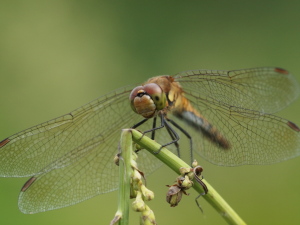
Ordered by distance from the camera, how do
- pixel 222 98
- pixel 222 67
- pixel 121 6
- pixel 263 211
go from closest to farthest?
pixel 222 98, pixel 263 211, pixel 222 67, pixel 121 6

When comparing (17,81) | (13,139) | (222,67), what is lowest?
(222,67)

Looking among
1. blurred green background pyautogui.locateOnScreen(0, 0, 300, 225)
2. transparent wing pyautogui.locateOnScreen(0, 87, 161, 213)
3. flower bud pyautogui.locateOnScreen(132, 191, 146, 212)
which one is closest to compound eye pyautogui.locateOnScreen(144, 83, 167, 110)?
transparent wing pyautogui.locateOnScreen(0, 87, 161, 213)

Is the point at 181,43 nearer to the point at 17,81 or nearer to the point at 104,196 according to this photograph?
the point at 17,81

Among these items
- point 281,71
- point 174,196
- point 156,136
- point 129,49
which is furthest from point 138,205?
point 129,49

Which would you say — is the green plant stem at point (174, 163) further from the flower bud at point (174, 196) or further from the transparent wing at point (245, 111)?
the transparent wing at point (245, 111)

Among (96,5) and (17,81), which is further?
(96,5)

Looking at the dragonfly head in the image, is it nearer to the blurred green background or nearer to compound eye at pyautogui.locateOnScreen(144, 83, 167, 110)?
compound eye at pyautogui.locateOnScreen(144, 83, 167, 110)

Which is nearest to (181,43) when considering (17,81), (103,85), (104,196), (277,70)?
(103,85)
